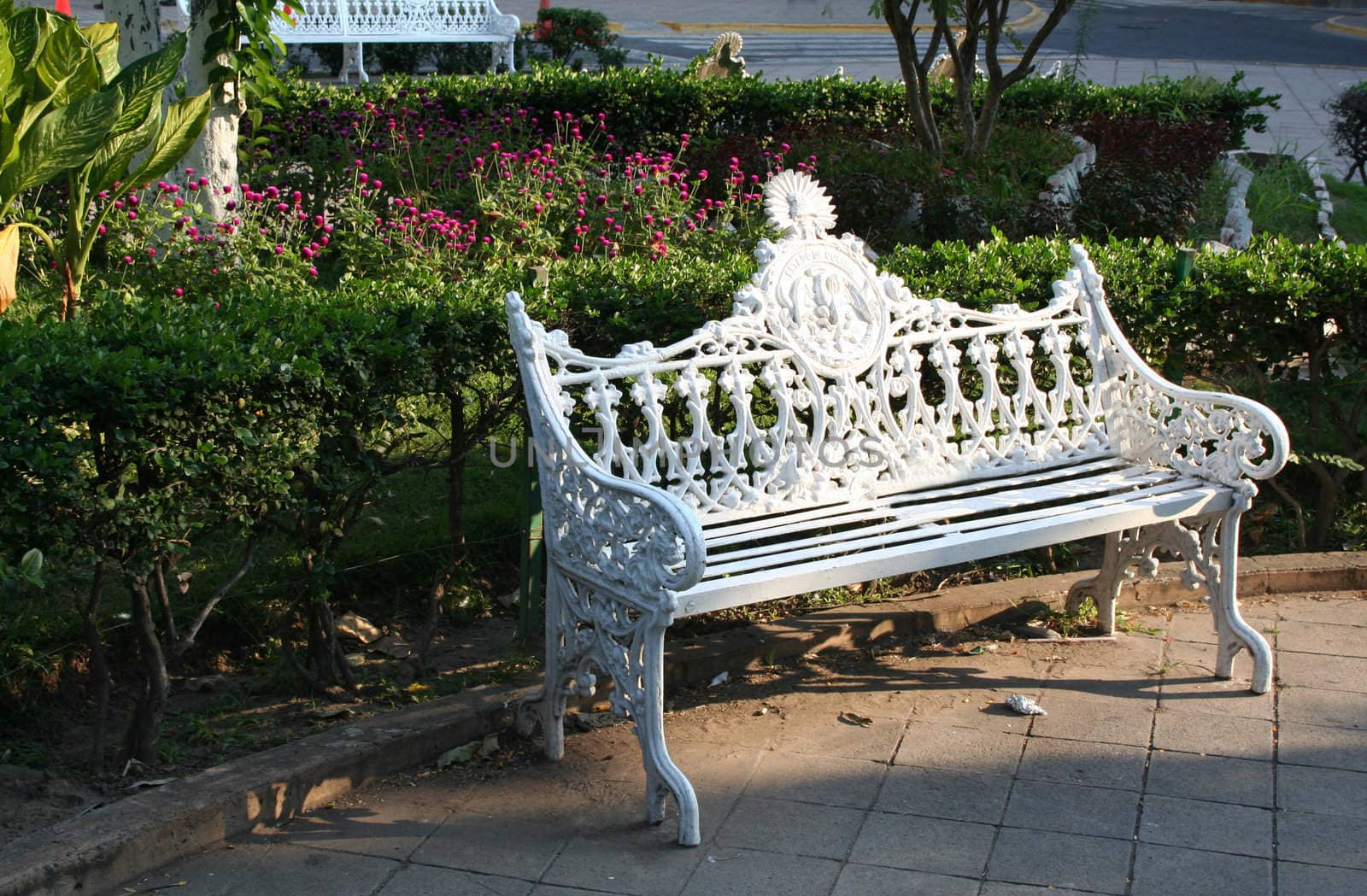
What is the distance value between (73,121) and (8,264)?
0.57 m

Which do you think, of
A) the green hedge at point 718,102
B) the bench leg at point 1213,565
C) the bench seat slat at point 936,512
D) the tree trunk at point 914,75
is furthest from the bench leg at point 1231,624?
the green hedge at point 718,102

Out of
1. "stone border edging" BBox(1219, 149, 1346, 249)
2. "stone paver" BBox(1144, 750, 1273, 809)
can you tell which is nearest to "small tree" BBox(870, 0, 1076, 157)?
"stone border edging" BBox(1219, 149, 1346, 249)

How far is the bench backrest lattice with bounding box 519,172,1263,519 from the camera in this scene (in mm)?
4262

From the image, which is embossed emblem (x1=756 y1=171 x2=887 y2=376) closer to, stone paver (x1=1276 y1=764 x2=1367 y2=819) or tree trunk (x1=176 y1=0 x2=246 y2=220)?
stone paver (x1=1276 y1=764 x2=1367 y2=819)

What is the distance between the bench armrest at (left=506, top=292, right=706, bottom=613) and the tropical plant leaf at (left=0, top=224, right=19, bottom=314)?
2143 mm

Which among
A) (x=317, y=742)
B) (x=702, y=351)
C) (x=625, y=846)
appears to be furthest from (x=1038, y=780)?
(x=317, y=742)

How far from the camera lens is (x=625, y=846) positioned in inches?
141

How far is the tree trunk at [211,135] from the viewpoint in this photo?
7.32 meters

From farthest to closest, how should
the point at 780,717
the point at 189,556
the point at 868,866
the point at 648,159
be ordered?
the point at 648,159
the point at 189,556
the point at 780,717
the point at 868,866

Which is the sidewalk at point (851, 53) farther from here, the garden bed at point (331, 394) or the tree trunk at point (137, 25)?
the tree trunk at point (137, 25)

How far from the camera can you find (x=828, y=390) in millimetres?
4578

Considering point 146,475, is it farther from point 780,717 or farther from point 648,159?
point 648,159

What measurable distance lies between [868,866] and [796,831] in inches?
9.4

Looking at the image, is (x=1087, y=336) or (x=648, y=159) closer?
(x=1087, y=336)
